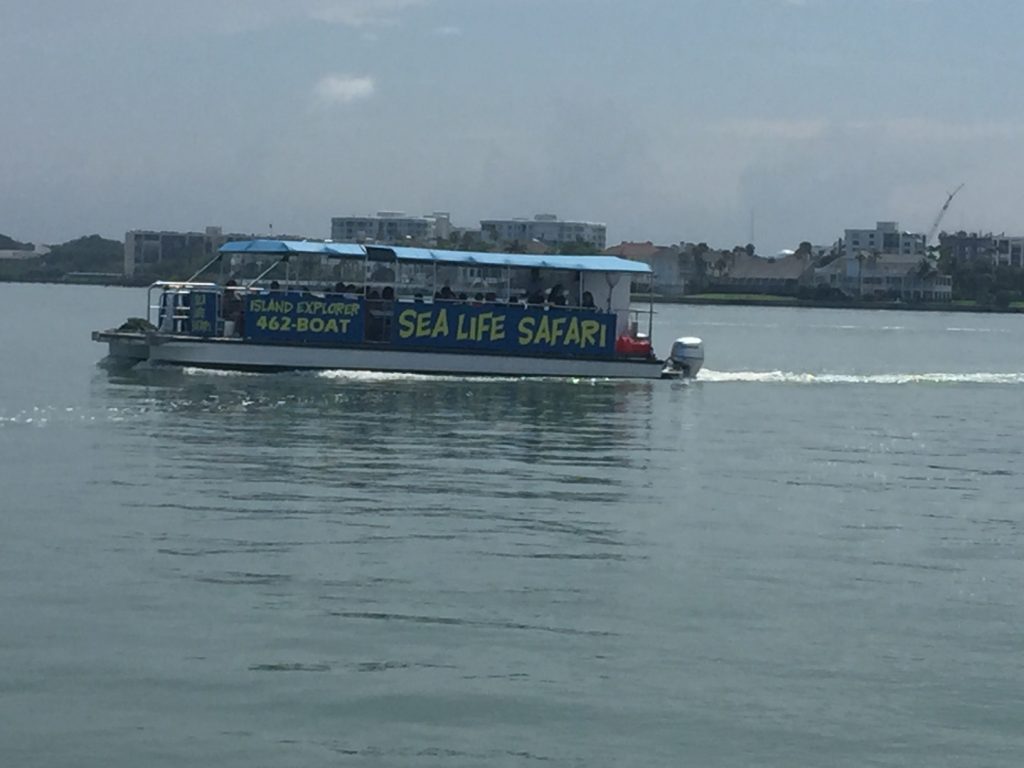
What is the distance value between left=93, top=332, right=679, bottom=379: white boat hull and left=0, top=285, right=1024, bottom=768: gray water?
8.65 m

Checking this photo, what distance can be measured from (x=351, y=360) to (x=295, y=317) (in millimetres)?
1611

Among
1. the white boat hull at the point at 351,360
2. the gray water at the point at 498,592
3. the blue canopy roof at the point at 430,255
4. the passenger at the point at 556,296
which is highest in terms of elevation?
the blue canopy roof at the point at 430,255

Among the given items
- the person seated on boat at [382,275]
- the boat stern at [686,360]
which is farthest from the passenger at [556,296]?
the person seated on boat at [382,275]

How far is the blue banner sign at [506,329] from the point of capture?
43844 mm

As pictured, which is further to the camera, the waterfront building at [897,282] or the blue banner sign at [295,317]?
the waterfront building at [897,282]

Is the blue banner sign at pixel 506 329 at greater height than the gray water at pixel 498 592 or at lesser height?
greater

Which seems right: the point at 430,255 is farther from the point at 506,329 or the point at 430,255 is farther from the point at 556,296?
the point at 556,296

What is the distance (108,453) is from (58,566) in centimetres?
950

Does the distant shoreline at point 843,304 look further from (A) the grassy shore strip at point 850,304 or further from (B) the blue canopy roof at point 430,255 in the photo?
(B) the blue canopy roof at point 430,255

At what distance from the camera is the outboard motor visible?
152 ft

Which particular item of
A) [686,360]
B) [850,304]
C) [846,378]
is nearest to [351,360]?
[686,360]

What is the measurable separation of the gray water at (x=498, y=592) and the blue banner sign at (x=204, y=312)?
31.9 feet

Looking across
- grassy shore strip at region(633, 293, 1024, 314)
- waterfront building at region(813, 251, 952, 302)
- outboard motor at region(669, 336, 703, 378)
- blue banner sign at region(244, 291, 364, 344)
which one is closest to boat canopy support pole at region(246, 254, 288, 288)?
blue banner sign at region(244, 291, 364, 344)

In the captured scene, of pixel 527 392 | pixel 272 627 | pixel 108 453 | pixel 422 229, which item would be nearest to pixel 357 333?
pixel 527 392
